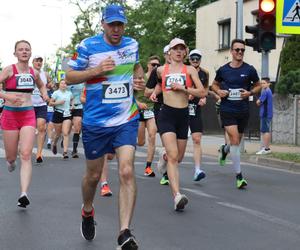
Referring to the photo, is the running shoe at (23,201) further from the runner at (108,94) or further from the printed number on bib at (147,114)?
the printed number on bib at (147,114)

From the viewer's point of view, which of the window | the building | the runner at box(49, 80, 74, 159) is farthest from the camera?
the window

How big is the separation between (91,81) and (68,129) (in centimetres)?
897

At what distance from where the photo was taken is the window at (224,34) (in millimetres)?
33312

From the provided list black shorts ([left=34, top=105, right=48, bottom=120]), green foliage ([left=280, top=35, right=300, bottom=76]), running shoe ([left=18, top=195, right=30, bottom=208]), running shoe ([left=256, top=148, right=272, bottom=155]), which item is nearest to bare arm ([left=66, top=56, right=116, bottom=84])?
running shoe ([left=18, top=195, right=30, bottom=208])

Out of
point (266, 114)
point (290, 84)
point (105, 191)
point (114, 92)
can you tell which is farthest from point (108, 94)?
point (290, 84)

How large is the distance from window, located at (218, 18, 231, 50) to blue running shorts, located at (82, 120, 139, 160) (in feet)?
93.3

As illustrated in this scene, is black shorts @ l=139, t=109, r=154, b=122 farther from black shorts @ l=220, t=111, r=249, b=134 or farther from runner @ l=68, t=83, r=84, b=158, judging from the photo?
runner @ l=68, t=83, r=84, b=158

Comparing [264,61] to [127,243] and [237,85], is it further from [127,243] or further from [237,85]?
[127,243]

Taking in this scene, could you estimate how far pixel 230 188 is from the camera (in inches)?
367

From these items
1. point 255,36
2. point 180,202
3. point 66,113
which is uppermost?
point 255,36

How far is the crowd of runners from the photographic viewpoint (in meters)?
5.26

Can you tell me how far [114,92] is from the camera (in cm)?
529

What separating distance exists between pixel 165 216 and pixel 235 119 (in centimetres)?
284

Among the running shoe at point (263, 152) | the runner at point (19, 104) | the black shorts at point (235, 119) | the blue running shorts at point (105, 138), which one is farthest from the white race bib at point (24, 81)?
the running shoe at point (263, 152)
